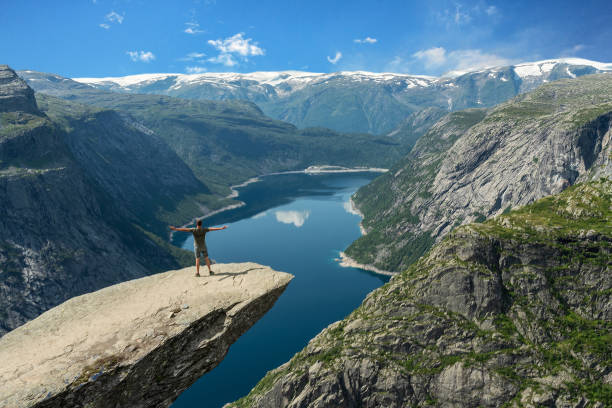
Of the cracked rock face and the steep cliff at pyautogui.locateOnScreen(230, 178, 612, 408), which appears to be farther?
the steep cliff at pyautogui.locateOnScreen(230, 178, 612, 408)

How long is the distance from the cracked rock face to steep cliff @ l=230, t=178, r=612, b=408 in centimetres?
9450

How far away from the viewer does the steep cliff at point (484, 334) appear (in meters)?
102

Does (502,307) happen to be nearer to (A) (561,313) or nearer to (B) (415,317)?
(A) (561,313)

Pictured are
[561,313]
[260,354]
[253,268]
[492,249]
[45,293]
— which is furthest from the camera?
[45,293]

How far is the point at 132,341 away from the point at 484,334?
4526 inches

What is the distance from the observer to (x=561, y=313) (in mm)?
110875

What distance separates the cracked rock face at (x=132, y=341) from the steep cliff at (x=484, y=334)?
310 feet

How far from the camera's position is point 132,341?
2047 cm

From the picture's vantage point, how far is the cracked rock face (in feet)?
59.9

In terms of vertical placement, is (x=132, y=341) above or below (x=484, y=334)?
above

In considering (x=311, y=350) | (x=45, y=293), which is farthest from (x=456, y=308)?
(x=45, y=293)

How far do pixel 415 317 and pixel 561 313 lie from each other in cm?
4494

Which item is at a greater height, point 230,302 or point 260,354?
point 230,302

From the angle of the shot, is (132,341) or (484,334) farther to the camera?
(484,334)
